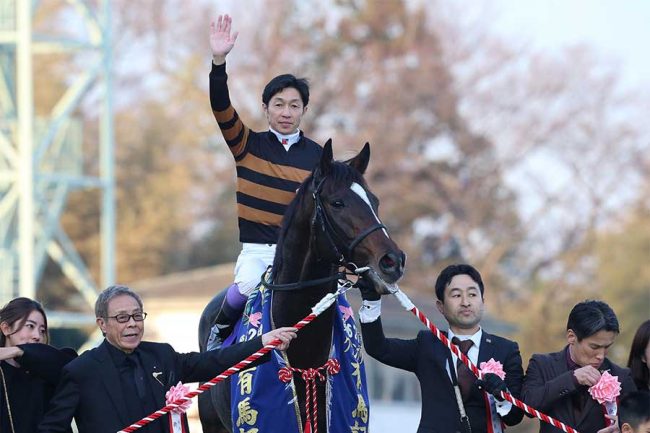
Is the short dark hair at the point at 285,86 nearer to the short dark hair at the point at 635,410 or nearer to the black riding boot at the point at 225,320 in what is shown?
the black riding boot at the point at 225,320

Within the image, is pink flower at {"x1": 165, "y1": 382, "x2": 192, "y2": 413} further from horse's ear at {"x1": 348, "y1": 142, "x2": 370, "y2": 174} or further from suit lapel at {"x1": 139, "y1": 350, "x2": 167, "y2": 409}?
horse's ear at {"x1": 348, "y1": 142, "x2": 370, "y2": 174}

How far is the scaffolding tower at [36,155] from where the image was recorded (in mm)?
23641

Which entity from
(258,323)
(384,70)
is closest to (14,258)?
(384,70)

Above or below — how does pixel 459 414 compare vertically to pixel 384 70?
below

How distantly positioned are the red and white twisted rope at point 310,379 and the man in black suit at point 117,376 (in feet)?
1.56

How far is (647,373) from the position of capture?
24.9 ft

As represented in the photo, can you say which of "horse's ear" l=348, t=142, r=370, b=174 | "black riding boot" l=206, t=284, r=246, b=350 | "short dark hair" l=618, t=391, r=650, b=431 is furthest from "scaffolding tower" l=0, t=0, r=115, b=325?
"short dark hair" l=618, t=391, r=650, b=431

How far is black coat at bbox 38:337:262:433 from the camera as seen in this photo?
685 cm

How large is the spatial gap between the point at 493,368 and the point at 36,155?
57.6 feet

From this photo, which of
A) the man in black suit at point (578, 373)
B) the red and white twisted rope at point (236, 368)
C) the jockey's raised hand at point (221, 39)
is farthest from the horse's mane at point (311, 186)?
the man in black suit at point (578, 373)

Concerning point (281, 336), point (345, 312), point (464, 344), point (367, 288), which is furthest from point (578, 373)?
point (281, 336)

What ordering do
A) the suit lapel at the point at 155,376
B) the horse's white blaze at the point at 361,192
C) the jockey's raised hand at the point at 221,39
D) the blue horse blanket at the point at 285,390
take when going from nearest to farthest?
the suit lapel at the point at 155,376
the horse's white blaze at the point at 361,192
the blue horse blanket at the point at 285,390
the jockey's raised hand at the point at 221,39

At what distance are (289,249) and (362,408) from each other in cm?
103

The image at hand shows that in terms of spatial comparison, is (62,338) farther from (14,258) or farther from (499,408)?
(499,408)
